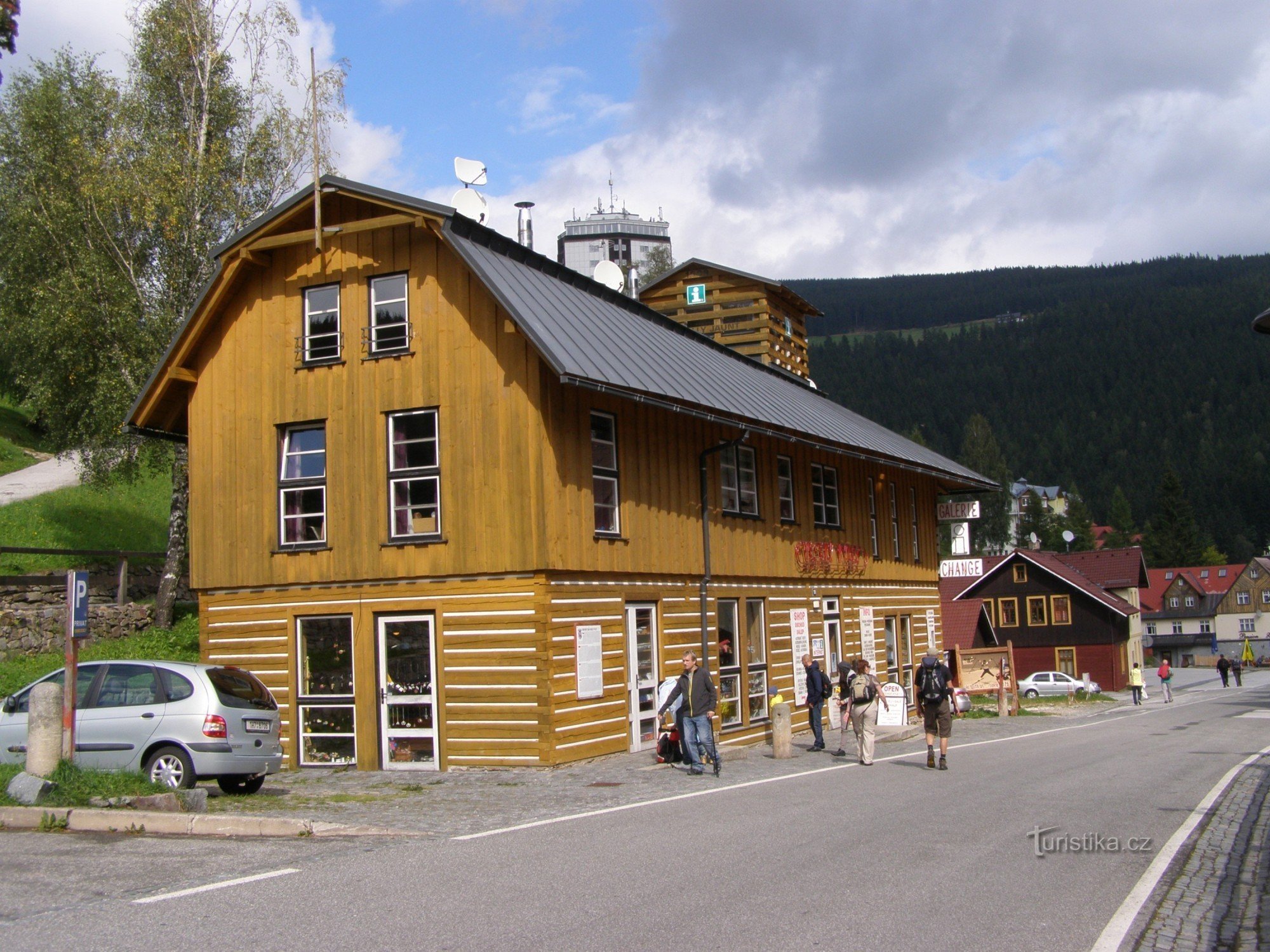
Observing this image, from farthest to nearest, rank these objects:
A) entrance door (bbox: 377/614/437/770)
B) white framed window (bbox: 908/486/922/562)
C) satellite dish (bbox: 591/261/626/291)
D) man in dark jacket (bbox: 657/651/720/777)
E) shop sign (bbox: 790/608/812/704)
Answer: white framed window (bbox: 908/486/922/562)
satellite dish (bbox: 591/261/626/291)
shop sign (bbox: 790/608/812/704)
entrance door (bbox: 377/614/437/770)
man in dark jacket (bbox: 657/651/720/777)

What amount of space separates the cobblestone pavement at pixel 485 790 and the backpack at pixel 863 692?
1000 mm

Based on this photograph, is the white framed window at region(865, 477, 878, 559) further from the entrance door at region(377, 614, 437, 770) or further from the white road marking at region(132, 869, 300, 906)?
the white road marking at region(132, 869, 300, 906)

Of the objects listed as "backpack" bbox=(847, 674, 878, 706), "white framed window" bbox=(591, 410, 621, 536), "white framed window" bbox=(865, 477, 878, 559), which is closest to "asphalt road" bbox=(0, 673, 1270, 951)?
"backpack" bbox=(847, 674, 878, 706)

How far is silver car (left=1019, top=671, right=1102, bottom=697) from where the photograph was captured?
6078cm

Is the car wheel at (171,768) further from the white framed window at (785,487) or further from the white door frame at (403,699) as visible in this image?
the white framed window at (785,487)

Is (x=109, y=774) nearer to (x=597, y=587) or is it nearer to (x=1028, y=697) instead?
(x=597, y=587)

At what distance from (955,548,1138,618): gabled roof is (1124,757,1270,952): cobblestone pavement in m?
58.3

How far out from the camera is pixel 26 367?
96.4 feet

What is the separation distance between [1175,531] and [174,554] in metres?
143

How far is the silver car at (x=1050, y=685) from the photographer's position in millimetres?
60781

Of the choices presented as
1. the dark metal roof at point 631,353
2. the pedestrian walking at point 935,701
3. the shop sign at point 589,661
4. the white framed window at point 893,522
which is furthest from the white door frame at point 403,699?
the white framed window at point 893,522

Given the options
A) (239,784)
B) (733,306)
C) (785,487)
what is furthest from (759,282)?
(239,784)

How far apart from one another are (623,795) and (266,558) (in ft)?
26.7

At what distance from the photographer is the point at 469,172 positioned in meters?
22.0
